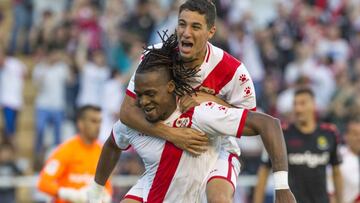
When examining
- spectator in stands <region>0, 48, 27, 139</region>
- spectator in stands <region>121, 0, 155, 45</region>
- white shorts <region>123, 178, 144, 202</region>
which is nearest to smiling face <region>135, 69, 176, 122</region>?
white shorts <region>123, 178, 144, 202</region>

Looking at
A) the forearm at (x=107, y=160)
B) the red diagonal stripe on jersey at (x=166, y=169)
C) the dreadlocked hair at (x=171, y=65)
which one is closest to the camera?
the dreadlocked hair at (x=171, y=65)

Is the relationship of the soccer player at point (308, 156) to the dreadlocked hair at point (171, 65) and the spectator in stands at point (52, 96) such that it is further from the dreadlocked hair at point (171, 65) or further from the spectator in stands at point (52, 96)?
the spectator in stands at point (52, 96)

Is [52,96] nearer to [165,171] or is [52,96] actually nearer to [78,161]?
[78,161]

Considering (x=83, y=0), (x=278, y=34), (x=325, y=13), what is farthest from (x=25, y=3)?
(x=325, y=13)

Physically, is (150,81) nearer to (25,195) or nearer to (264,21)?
(25,195)

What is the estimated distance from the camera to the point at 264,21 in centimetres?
2014

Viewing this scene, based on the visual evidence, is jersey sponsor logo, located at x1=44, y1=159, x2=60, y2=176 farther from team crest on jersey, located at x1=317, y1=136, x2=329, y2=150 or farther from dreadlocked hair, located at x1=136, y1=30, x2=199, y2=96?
dreadlocked hair, located at x1=136, y1=30, x2=199, y2=96

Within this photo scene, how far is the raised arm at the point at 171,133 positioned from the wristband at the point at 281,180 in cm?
61

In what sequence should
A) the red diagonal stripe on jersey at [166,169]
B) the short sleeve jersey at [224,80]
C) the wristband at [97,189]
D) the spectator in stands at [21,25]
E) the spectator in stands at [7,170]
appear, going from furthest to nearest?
the spectator in stands at [21,25]
the spectator in stands at [7,170]
the wristband at [97,189]
the short sleeve jersey at [224,80]
the red diagonal stripe on jersey at [166,169]

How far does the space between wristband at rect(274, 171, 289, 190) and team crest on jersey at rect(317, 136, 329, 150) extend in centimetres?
343

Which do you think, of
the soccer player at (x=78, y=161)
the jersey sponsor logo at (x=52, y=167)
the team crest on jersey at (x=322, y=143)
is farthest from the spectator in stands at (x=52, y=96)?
the team crest on jersey at (x=322, y=143)

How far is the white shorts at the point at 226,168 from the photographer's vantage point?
7.25 meters

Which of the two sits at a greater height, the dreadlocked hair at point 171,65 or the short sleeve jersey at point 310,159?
the dreadlocked hair at point 171,65

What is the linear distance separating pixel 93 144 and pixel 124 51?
5.90 metres
